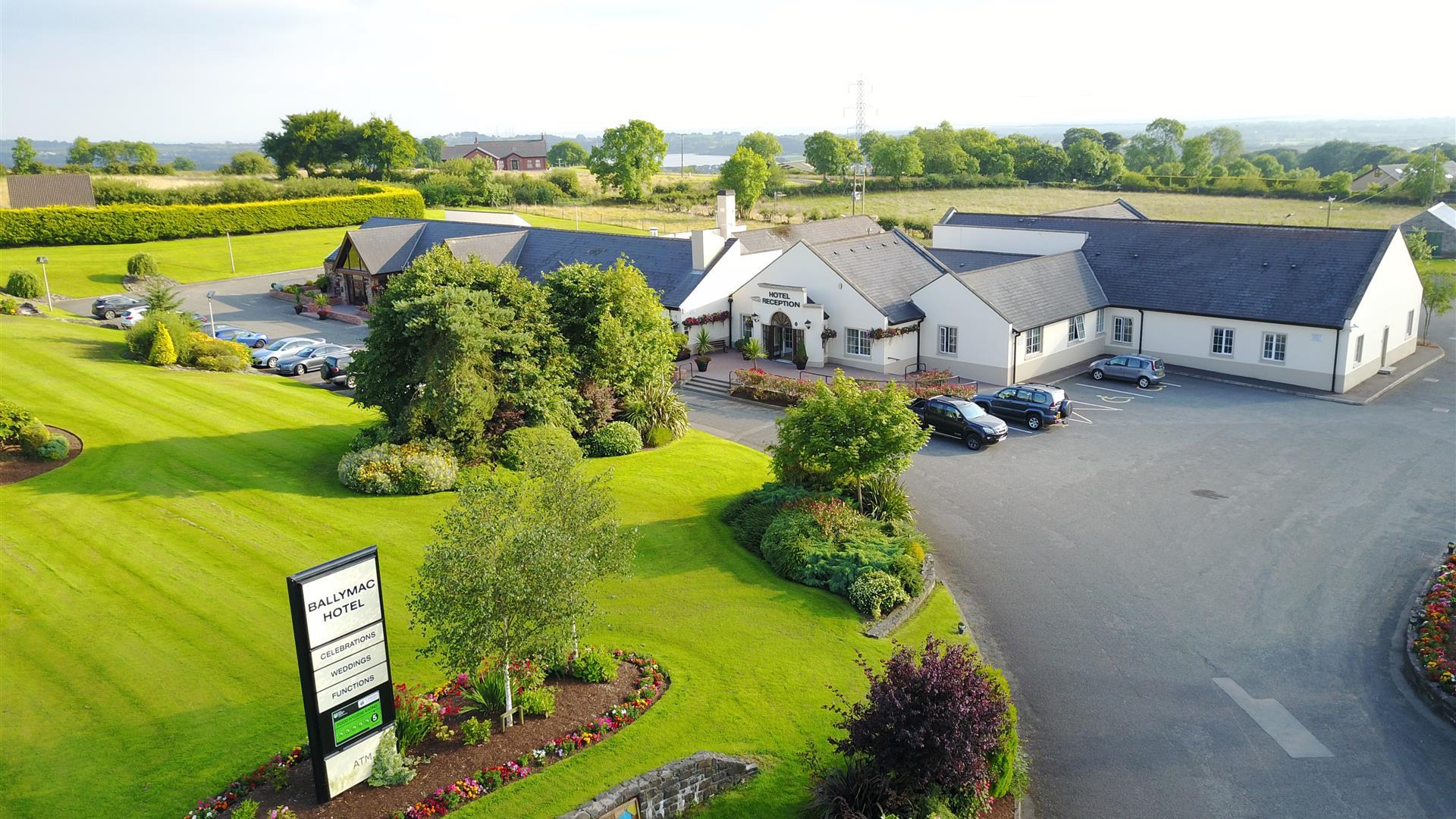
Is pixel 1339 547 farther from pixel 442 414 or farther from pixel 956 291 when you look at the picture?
pixel 442 414

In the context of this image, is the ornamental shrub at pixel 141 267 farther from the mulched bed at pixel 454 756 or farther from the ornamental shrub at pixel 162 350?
the mulched bed at pixel 454 756

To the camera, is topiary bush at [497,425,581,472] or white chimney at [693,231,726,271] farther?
white chimney at [693,231,726,271]

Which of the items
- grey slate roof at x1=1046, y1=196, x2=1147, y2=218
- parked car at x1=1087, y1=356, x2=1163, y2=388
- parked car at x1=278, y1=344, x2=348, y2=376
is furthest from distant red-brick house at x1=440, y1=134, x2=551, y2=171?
parked car at x1=1087, y1=356, x2=1163, y2=388

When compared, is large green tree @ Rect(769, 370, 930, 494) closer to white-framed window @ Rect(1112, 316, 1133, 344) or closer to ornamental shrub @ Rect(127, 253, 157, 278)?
white-framed window @ Rect(1112, 316, 1133, 344)

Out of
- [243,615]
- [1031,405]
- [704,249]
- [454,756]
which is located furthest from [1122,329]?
[454,756]

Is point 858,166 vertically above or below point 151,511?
above

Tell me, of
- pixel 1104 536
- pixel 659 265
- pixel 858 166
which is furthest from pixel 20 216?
pixel 858 166

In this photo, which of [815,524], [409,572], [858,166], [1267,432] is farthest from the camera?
[858,166]
